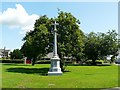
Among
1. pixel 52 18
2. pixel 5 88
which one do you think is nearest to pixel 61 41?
pixel 52 18

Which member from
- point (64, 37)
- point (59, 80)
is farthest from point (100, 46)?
point (59, 80)

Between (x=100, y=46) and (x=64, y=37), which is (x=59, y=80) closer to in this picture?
(x=64, y=37)

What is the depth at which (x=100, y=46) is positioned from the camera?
74.9 metres

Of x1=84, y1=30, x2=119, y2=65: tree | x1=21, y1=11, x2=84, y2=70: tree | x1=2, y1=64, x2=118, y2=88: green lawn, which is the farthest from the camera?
x1=84, y1=30, x2=119, y2=65: tree

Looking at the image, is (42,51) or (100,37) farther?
(100,37)

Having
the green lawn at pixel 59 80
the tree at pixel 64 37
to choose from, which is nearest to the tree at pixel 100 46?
the tree at pixel 64 37

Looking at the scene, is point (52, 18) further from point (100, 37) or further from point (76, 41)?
point (100, 37)

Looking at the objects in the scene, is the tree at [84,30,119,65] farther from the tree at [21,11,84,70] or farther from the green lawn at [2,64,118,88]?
the green lawn at [2,64,118,88]

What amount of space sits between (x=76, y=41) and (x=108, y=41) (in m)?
37.3

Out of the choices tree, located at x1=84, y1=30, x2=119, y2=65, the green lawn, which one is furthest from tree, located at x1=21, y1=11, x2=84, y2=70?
tree, located at x1=84, y1=30, x2=119, y2=65

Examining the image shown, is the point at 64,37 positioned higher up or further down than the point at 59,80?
higher up

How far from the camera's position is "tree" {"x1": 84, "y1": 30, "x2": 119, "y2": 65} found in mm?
74812

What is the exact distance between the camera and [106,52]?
245 ft

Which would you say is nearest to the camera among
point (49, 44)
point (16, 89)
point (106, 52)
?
point (16, 89)
